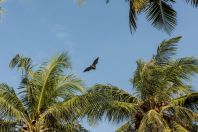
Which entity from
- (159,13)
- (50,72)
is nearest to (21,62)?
(50,72)

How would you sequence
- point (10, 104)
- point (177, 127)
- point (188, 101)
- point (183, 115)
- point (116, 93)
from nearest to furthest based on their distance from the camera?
point (10, 104) < point (177, 127) < point (183, 115) < point (188, 101) < point (116, 93)

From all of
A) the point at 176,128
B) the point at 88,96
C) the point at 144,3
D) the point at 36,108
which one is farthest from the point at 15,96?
the point at 144,3

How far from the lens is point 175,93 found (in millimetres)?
25000

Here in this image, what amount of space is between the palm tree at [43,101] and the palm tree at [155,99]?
3.99ft

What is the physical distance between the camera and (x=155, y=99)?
23969 mm

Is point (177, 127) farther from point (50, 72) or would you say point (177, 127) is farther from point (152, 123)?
point (50, 72)

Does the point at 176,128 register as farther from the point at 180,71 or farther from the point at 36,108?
the point at 36,108

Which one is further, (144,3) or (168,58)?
(168,58)

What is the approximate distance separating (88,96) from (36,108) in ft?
7.29

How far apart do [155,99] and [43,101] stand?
5.09 m

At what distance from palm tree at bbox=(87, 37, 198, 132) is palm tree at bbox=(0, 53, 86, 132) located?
3.99 feet

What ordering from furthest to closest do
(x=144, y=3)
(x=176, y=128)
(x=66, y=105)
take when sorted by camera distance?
1. (x=176, y=128)
2. (x=66, y=105)
3. (x=144, y=3)

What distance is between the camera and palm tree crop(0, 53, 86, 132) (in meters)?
21.3

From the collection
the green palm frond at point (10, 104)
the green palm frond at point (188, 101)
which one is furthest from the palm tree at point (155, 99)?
the green palm frond at point (10, 104)
